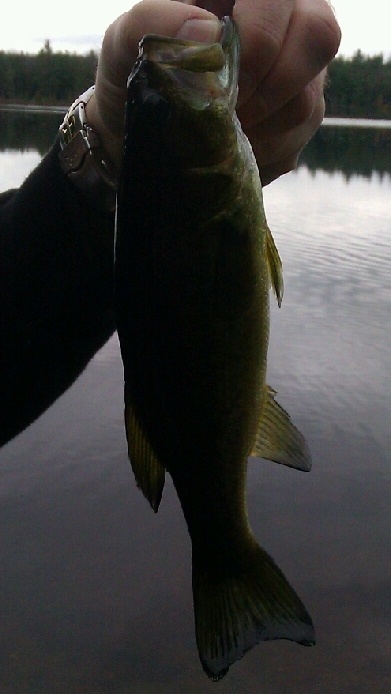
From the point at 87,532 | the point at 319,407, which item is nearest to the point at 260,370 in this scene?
the point at 87,532

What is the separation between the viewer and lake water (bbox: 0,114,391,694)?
4.85 meters

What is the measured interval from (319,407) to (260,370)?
662cm

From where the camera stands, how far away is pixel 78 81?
82.7m

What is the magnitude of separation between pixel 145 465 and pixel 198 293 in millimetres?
413

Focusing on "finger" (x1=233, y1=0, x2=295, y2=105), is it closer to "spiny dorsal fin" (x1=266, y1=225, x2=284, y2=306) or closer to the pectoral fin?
"spiny dorsal fin" (x1=266, y1=225, x2=284, y2=306)

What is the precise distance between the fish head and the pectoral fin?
579mm

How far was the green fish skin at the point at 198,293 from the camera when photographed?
142 cm

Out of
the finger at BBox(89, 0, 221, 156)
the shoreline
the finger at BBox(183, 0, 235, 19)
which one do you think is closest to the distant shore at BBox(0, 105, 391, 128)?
the shoreline

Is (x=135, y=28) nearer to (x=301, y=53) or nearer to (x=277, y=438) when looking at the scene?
(x=301, y=53)

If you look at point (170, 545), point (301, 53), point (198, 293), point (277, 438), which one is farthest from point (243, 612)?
point (170, 545)

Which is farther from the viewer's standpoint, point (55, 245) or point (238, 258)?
point (55, 245)

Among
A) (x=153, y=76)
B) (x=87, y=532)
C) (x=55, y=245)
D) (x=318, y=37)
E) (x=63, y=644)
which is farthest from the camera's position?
(x=87, y=532)

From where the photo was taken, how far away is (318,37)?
1.62 m

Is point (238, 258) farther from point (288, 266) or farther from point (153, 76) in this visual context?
point (288, 266)
